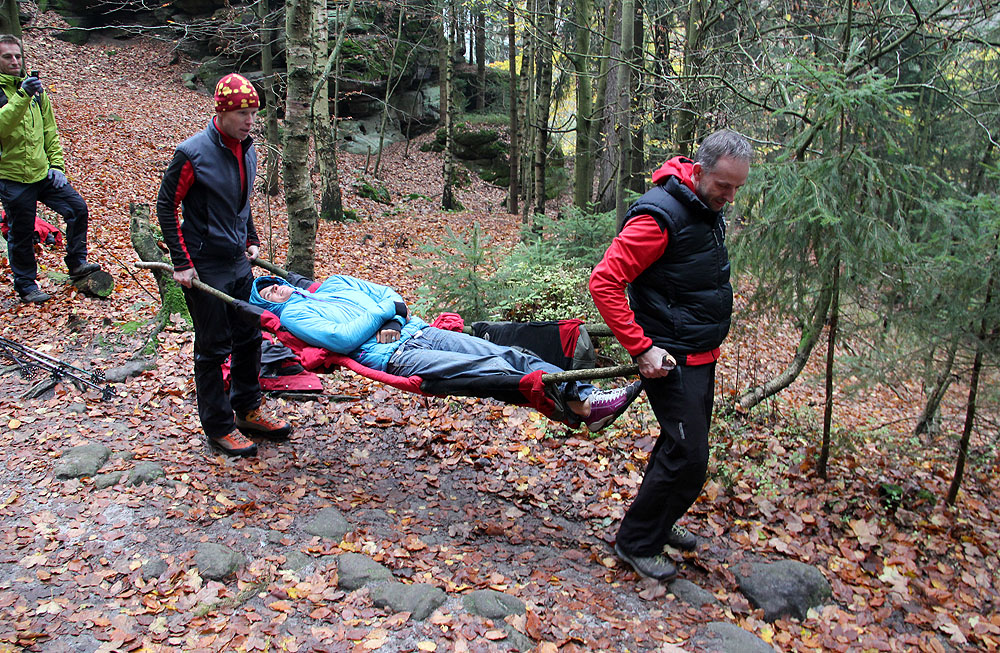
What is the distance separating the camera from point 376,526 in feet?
12.4

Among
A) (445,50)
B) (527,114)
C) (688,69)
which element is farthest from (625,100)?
(445,50)

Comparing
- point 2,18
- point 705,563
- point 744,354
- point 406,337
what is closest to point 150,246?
point 406,337

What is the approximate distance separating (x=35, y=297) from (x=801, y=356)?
7489 millimetres

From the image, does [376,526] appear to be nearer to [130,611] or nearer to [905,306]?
[130,611]

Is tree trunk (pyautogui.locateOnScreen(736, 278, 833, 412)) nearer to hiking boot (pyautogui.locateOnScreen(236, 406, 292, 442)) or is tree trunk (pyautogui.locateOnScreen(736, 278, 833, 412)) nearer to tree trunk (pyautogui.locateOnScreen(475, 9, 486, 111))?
hiking boot (pyautogui.locateOnScreen(236, 406, 292, 442))

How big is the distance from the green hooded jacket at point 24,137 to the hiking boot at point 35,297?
3.75 ft

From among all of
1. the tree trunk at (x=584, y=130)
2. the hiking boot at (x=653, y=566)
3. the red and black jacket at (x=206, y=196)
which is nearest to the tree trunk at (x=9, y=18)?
the red and black jacket at (x=206, y=196)

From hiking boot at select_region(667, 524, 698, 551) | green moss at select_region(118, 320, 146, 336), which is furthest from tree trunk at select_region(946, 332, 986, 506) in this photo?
green moss at select_region(118, 320, 146, 336)

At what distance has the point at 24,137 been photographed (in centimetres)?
611

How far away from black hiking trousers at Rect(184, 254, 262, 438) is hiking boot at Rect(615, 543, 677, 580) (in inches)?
106

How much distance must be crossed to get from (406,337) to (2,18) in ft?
28.4

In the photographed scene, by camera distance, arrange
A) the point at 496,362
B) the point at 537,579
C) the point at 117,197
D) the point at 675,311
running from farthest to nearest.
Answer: the point at 117,197, the point at 496,362, the point at 537,579, the point at 675,311

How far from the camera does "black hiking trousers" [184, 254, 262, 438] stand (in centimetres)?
405

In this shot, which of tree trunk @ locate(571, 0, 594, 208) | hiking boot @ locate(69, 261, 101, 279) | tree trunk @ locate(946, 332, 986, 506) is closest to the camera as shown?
tree trunk @ locate(946, 332, 986, 506)
